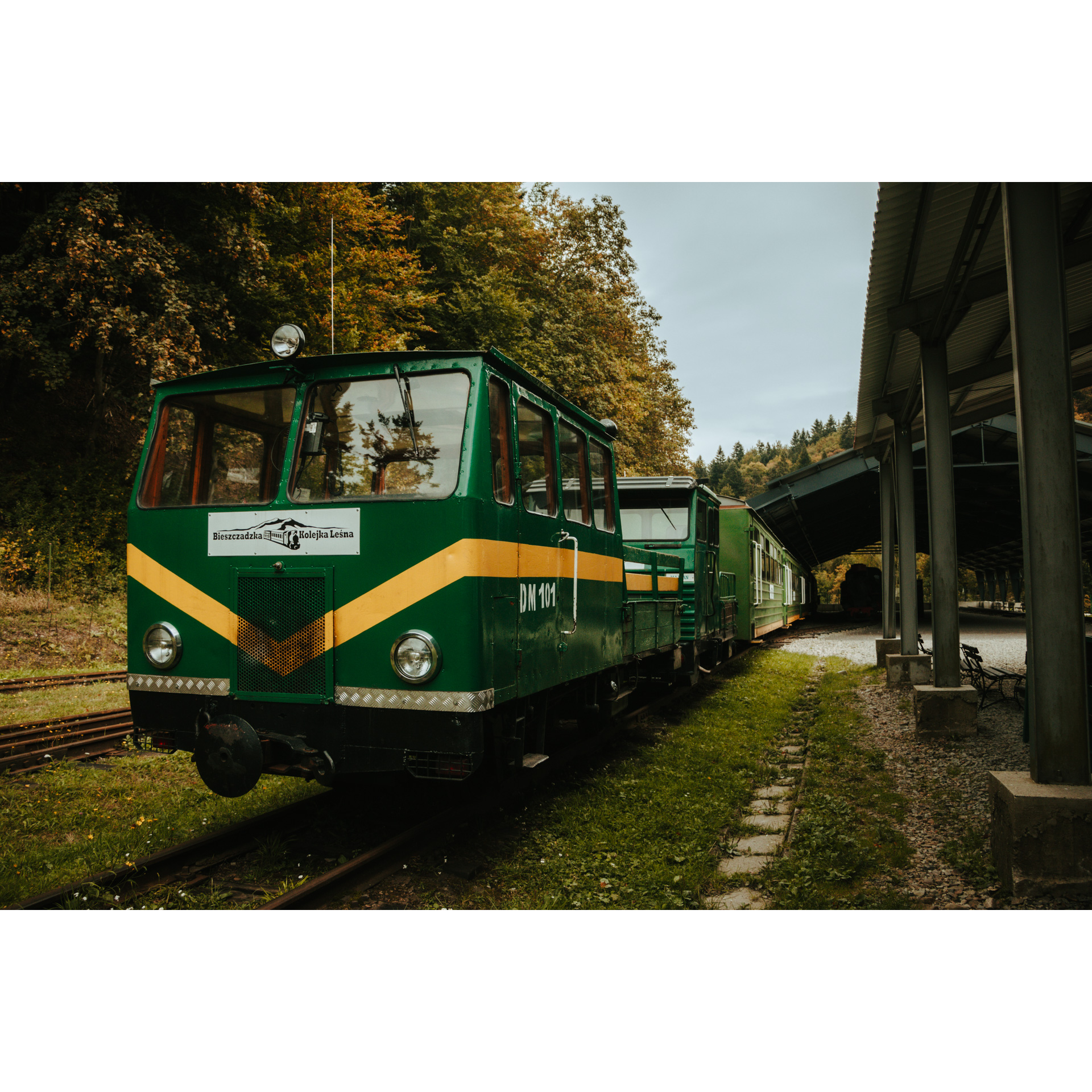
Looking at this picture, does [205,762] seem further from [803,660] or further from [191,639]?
[803,660]

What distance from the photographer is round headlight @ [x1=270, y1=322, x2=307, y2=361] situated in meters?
4.74

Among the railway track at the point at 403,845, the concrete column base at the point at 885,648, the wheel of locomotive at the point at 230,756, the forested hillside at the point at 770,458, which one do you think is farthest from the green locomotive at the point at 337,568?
the forested hillside at the point at 770,458

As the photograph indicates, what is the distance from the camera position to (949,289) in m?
7.49

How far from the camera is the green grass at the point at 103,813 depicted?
4.64m

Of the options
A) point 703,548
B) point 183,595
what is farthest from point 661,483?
point 183,595

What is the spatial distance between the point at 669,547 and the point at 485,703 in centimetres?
679

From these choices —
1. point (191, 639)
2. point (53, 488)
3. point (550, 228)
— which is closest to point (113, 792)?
point (191, 639)

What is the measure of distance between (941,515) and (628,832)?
15.7 feet

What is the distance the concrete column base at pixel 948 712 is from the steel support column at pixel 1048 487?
3.88m

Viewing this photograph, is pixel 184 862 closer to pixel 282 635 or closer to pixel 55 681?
pixel 282 635

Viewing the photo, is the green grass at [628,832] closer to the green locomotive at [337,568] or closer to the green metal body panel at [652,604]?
the green locomotive at [337,568]

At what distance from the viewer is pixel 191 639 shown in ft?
15.6

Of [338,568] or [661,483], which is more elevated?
[661,483]

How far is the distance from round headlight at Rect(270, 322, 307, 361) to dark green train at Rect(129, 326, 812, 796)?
1cm
